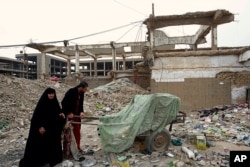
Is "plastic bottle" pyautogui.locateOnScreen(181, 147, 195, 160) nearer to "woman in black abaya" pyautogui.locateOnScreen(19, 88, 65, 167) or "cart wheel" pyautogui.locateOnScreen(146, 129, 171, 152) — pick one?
"cart wheel" pyautogui.locateOnScreen(146, 129, 171, 152)

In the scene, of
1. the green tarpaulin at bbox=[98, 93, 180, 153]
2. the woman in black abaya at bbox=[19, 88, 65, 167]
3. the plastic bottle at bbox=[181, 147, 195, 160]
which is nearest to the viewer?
the woman in black abaya at bbox=[19, 88, 65, 167]

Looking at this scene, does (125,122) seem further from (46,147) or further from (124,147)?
(46,147)

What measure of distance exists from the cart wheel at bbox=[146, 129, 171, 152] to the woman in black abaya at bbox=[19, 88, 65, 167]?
1687 millimetres

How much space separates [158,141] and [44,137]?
2.17 metres

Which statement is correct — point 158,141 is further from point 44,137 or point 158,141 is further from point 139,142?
point 44,137

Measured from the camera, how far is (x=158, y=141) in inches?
204

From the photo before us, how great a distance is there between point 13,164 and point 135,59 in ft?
103

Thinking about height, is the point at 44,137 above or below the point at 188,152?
above

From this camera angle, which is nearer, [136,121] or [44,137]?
[44,137]

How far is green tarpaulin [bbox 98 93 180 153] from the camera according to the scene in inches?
193

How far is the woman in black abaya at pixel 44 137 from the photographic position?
15.0ft

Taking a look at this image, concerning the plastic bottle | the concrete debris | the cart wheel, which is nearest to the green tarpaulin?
the cart wheel

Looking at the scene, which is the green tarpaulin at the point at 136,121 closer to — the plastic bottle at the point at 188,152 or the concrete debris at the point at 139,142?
the concrete debris at the point at 139,142

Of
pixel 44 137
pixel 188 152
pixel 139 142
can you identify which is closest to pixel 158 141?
pixel 139 142
